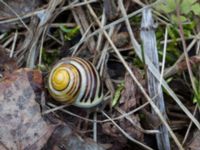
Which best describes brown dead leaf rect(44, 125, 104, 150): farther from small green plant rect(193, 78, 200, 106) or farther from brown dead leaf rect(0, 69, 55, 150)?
small green plant rect(193, 78, 200, 106)

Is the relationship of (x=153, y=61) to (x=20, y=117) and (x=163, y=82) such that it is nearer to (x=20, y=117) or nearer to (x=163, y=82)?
(x=163, y=82)

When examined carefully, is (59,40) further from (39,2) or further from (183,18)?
(183,18)

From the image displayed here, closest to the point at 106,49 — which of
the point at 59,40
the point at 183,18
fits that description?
the point at 59,40

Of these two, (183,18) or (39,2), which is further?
(39,2)

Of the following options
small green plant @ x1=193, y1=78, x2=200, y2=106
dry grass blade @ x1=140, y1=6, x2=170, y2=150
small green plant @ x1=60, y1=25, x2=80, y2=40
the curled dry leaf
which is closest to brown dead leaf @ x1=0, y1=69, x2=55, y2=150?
the curled dry leaf

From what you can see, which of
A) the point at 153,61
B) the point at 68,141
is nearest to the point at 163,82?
the point at 153,61

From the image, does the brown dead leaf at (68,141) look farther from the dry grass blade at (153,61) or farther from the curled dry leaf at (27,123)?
the dry grass blade at (153,61)

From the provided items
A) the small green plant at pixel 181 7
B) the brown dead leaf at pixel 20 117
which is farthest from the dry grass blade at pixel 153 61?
the brown dead leaf at pixel 20 117
